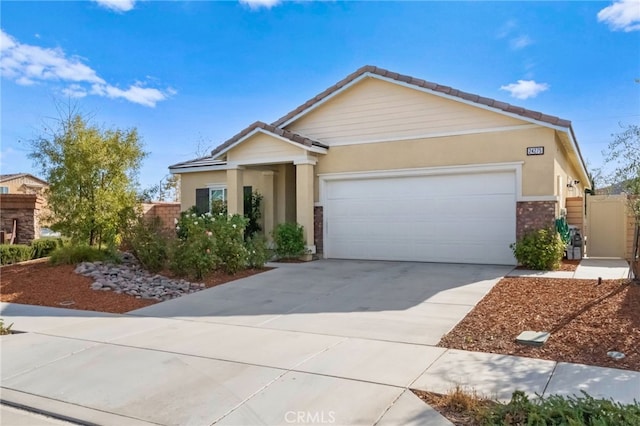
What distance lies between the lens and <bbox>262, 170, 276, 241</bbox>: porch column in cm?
1563

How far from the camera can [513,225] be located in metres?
11.4

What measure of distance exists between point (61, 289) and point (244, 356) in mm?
6235

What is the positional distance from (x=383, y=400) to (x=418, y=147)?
375 inches

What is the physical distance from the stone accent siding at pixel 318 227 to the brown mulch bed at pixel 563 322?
639cm

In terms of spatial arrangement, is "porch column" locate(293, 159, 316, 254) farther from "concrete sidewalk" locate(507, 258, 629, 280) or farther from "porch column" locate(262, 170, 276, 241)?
"concrete sidewalk" locate(507, 258, 629, 280)

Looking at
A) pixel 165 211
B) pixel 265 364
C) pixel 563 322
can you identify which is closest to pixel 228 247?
pixel 265 364

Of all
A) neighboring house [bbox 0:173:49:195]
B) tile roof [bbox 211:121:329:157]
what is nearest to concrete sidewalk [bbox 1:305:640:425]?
tile roof [bbox 211:121:329:157]

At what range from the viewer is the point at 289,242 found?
13.1m

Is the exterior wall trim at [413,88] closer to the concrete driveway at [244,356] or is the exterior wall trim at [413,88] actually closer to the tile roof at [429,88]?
the tile roof at [429,88]

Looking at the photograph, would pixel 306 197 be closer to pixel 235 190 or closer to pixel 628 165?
pixel 235 190

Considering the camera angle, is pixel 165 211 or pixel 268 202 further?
pixel 165 211

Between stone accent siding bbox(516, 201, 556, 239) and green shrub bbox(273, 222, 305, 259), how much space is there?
5.87m

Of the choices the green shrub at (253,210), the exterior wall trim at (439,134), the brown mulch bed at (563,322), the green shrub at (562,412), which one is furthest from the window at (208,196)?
the green shrub at (562,412)

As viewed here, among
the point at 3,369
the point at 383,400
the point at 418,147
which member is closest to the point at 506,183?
the point at 418,147
